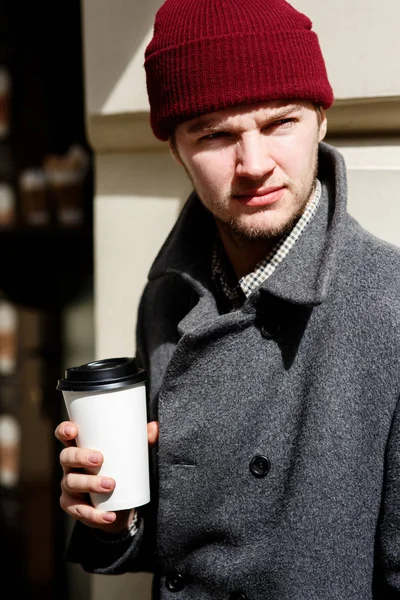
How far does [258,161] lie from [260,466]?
0.55m

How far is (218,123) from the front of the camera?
131 centimetres

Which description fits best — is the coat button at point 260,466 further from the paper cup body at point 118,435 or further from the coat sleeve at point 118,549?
the coat sleeve at point 118,549

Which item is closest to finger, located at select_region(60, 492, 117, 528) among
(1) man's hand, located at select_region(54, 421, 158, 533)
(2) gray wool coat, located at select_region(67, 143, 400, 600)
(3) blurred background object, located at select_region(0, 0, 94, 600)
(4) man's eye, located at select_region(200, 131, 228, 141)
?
(1) man's hand, located at select_region(54, 421, 158, 533)

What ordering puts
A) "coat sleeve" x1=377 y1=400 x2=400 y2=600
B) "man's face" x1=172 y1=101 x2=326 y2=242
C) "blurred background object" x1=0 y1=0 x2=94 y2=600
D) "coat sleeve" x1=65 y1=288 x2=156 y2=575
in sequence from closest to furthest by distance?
"coat sleeve" x1=377 y1=400 x2=400 y2=600
"man's face" x1=172 y1=101 x2=326 y2=242
"coat sleeve" x1=65 y1=288 x2=156 y2=575
"blurred background object" x1=0 y1=0 x2=94 y2=600

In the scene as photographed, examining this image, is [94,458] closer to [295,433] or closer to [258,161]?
[295,433]

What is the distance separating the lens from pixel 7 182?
306cm

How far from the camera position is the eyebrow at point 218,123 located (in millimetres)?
1284

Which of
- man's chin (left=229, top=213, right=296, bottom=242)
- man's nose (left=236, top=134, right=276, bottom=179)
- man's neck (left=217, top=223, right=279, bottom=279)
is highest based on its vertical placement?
man's nose (left=236, top=134, right=276, bottom=179)

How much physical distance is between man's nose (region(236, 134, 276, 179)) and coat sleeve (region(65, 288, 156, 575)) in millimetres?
665

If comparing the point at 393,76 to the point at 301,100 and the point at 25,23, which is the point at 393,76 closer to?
the point at 301,100

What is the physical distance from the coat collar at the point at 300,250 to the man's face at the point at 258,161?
0.16 feet

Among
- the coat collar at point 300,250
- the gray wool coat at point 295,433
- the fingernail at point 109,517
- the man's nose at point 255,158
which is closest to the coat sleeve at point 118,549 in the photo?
the gray wool coat at point 295,433

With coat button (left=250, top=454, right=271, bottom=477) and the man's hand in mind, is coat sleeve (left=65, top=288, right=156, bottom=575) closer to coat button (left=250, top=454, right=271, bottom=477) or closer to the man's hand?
the man's hand

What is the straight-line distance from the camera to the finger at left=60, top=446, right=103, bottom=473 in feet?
4.08
